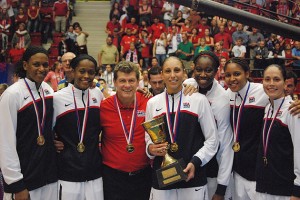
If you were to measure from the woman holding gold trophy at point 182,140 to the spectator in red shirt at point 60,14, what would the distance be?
1648 centimetres

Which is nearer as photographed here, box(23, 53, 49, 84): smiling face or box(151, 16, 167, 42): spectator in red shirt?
box(23, 53, 49, 84): smiling face

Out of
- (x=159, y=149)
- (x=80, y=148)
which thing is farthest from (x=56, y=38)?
(x=159, y=149)

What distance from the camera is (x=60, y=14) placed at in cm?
2045

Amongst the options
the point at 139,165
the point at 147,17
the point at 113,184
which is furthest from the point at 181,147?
the point at 147,17

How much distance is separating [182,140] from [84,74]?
1.30 metres

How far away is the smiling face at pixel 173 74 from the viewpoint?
477cm

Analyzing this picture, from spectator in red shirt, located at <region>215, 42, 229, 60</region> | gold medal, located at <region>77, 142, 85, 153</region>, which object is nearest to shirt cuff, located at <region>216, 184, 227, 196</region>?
gold medal, located at <region>77, 142, 85, 153</region>

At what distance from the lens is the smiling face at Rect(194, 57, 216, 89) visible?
4.96 m

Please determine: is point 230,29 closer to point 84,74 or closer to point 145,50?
point 145,50

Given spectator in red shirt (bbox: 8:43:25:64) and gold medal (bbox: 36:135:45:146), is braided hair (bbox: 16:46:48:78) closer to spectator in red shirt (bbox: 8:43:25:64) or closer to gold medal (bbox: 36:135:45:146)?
gold medal (bbox: 36:135:45:146)

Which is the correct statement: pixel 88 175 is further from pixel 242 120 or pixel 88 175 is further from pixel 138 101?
pixel 242 120

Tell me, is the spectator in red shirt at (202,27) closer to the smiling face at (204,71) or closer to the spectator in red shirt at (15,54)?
the spectator in red shirt at (15,54)

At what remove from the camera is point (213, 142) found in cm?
470

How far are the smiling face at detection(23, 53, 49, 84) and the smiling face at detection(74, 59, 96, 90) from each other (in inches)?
14.1
